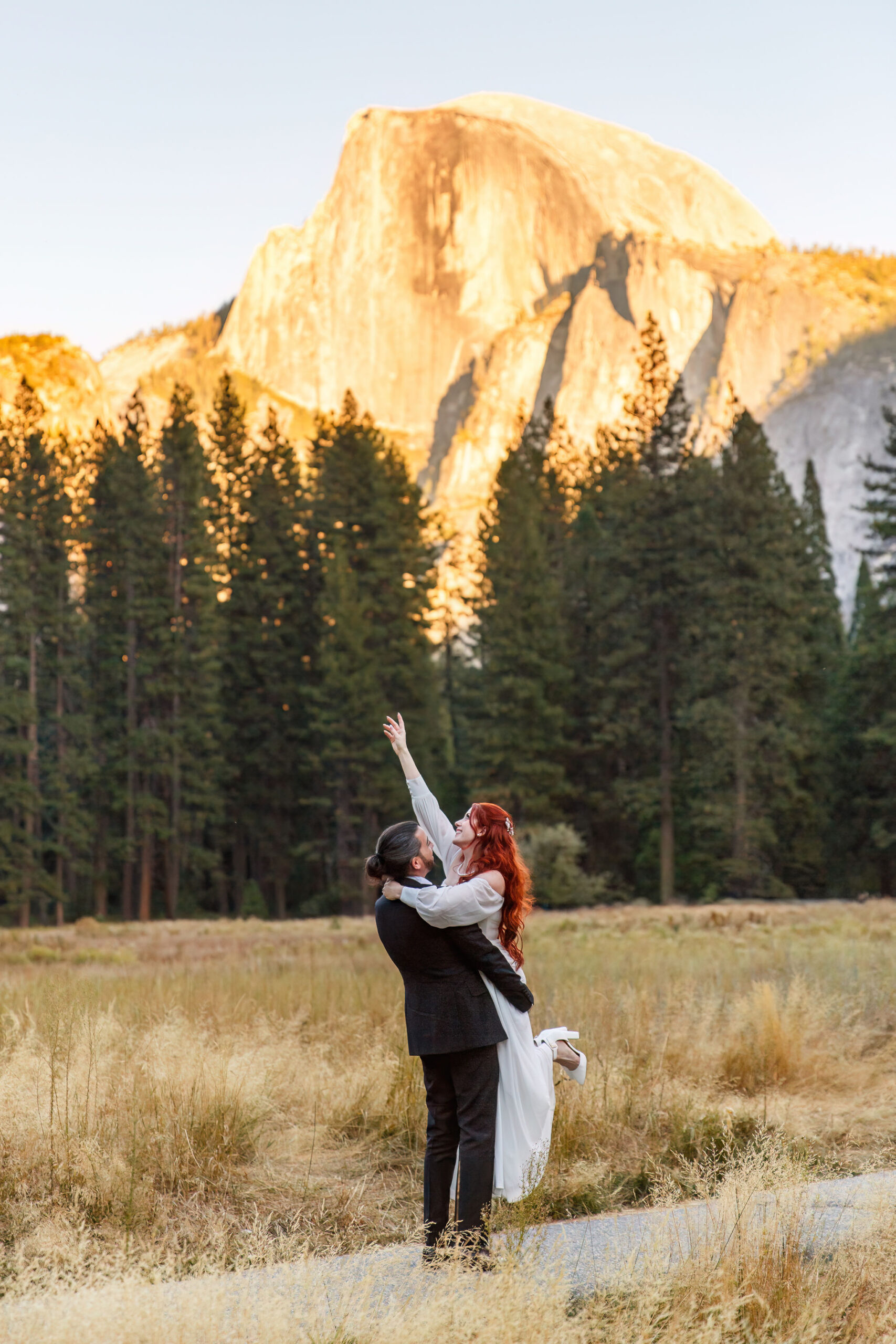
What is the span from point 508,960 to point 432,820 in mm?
927

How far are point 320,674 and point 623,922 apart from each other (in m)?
24.2

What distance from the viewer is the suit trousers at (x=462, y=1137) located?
495cm

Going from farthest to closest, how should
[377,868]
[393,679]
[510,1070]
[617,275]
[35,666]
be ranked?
[617,275] → [393,679] → [35,666] → [377,868] → [510,1070]

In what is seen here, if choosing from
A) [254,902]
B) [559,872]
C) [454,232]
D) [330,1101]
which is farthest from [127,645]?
[454,232]

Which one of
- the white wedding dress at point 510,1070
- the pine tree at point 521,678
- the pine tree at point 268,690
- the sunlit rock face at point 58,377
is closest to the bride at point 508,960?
the white wedding dress at point 510,1070

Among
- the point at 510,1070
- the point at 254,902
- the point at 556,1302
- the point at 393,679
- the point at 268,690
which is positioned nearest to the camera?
the point at 556,1302

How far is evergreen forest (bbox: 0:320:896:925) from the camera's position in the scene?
3838 cm

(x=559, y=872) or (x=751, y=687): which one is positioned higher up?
(x=751, y=687)

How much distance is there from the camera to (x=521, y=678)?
136 feet

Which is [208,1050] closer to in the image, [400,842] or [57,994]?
[57,994]

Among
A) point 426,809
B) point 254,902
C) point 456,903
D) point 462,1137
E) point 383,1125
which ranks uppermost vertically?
point 426,809

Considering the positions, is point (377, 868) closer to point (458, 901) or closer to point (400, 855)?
point (400, 855)

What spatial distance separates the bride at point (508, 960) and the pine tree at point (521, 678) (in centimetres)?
3505

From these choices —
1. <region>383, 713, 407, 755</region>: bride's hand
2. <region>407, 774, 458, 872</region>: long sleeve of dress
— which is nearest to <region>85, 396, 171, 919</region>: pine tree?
<region>383, 713, 407, 755</region>: bride's hand
